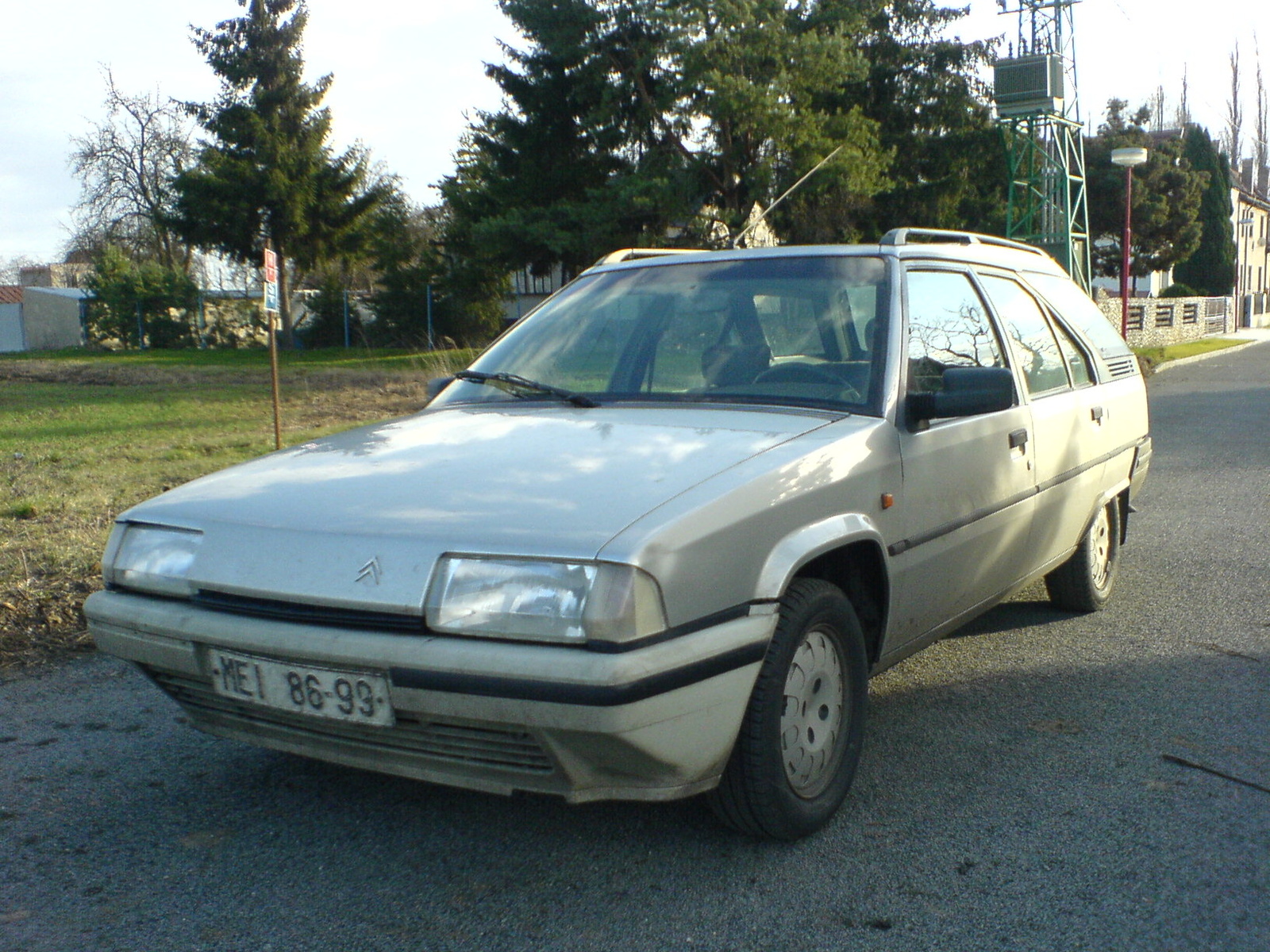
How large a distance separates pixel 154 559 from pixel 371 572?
2.39ft

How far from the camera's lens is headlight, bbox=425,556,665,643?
2453 millimetres

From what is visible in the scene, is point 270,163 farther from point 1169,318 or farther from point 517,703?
point 517,703

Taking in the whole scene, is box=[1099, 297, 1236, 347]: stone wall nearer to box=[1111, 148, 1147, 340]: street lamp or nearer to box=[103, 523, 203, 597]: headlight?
box=[1111, 148, 1147, 340]: street lamp

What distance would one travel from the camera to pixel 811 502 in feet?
9.75

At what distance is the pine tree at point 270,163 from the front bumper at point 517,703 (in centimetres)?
3543

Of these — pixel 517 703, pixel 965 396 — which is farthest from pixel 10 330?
pixel 517 703

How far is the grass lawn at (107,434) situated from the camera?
5445 millimetres

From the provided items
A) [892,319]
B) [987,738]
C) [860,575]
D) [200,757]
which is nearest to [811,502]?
[860,575]

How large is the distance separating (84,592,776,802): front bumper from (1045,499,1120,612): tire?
2.83 m

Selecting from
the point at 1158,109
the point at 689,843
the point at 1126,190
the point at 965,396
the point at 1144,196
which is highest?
the point at 1158,109

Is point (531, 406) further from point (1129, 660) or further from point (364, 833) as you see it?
point (1129, 660)

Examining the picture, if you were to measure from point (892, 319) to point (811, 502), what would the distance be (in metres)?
0.97

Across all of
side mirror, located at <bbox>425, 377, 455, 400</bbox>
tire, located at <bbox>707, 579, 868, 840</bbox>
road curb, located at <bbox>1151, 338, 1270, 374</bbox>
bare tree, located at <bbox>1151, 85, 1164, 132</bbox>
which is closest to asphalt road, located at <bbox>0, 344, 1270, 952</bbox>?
tire, located at <bbox>707, 579, 868, 840</bbox>

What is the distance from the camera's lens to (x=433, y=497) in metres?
2.81
